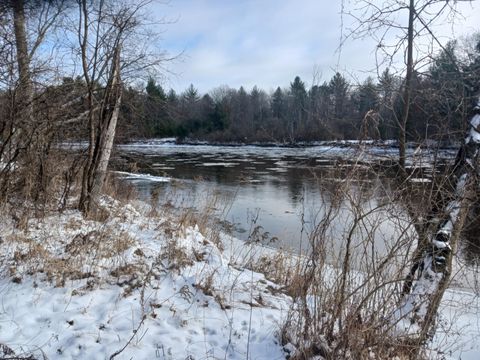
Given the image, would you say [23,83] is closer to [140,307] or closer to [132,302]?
[132,302]

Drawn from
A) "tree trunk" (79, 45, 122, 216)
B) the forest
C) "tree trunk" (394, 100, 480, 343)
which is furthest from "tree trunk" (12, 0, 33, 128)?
"tree trunk" (394, 100, 480, 343)

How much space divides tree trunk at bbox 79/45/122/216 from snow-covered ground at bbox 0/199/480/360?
1.01m

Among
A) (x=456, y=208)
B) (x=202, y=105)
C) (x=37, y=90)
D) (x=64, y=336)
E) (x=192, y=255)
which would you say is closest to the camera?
(x=64, y=336)

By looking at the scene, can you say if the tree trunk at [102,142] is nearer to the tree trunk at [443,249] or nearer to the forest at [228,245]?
the forest at [228,245]

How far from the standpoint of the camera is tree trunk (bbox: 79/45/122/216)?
6.32 metres

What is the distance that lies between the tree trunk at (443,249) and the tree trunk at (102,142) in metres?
5.11

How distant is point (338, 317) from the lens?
321 centimetres

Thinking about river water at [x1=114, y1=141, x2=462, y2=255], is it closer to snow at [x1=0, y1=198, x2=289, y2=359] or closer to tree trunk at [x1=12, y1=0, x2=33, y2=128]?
snow at [x1=0, y1=198, x2=289, y2=359]

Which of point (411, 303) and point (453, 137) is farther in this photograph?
point (453, 137)

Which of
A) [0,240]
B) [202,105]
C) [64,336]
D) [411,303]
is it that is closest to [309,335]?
[411,303]

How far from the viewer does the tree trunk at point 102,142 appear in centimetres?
632

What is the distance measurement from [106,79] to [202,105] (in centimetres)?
6037

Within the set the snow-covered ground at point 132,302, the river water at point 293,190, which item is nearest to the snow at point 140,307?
the snow-covered ground at point 132,302

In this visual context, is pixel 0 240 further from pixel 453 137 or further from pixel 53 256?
pixel 453 137
